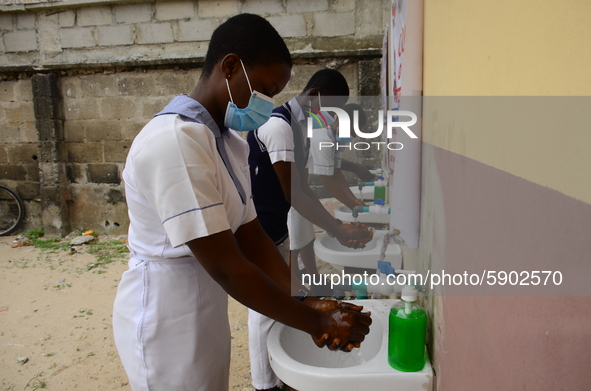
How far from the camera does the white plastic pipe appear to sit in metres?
1.45

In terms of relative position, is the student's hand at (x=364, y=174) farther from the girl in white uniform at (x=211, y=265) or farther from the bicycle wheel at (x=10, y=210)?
the bicycle wheel at (x=10, y=210)

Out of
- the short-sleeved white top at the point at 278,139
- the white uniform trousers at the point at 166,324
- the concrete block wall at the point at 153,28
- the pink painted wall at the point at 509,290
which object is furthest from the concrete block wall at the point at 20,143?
the pink painted wall at the point at 509,290

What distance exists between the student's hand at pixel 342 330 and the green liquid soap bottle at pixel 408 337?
4.7 inches

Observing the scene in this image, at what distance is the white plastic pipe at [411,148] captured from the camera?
1.45 metres

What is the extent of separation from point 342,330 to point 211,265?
426 millimetres

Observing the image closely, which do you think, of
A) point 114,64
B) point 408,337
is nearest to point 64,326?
point 408,337

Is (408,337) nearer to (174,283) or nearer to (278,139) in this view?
(174,283)

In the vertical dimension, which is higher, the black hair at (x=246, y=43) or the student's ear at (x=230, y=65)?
the black hair at (x=246, y=43)

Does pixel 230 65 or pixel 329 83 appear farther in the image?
pixel 329 83

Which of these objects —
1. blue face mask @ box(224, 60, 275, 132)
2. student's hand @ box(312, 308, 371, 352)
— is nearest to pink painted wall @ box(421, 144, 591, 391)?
student's hand @ box(312, 308, 371, 352)

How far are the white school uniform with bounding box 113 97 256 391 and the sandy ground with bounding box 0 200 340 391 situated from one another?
1.34 metres

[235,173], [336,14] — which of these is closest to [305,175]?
[235,173]

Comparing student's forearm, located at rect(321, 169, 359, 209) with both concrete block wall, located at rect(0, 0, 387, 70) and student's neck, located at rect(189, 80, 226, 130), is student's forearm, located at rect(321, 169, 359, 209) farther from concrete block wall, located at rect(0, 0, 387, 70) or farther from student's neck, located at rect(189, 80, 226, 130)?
concrete block wall, located at rect(0, 0, 387, 70)

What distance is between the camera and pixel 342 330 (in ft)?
3.63
